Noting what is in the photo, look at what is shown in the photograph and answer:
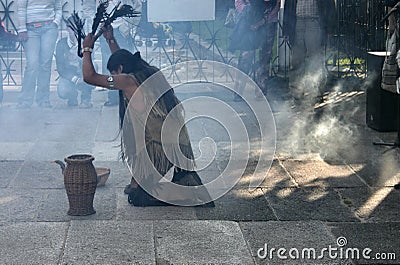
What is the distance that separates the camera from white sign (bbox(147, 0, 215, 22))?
40.1ft

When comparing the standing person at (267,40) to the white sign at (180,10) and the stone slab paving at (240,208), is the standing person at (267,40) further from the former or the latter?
the stone slab paving at (240,208)

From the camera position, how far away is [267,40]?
11836 millimetres

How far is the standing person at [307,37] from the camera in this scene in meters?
12.2

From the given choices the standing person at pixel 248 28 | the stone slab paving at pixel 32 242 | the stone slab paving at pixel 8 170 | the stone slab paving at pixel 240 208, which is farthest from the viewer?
the standing person at pixel 248 28

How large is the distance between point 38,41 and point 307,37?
4.12 m

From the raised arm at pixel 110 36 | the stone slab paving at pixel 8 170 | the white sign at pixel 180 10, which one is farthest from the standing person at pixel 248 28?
the raised arm at pixel 110 36

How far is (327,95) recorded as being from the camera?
38.6 feet

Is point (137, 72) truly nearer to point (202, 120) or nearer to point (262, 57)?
point (202, 120)

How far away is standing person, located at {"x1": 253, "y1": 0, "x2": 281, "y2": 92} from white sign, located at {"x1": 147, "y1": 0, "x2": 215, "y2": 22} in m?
1.06

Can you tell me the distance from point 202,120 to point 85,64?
153 inches

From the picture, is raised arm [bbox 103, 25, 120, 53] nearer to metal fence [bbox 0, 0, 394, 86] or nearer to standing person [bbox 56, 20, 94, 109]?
standing person [bbox 56, 20, 94, 109]

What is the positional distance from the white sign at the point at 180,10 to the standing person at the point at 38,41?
1.72 meters

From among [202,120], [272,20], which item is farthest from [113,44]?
[272,20]

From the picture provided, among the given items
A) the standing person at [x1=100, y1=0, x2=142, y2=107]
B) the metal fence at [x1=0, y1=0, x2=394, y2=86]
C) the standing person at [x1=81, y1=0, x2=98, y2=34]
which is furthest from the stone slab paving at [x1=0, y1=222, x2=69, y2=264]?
the metal fence at [x1=0, y1=0, x2=394, y2=86]
